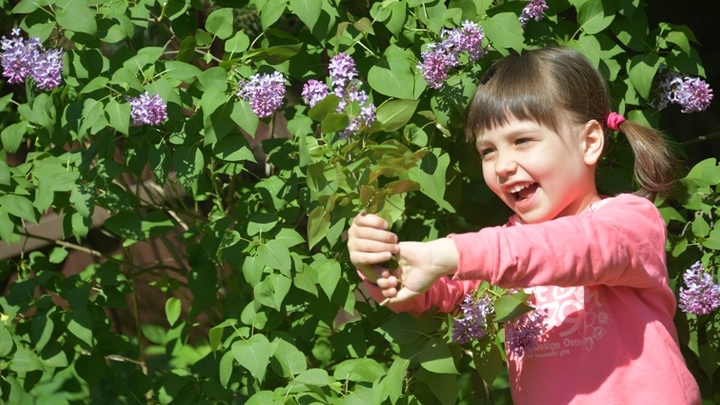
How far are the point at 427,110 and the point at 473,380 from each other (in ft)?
2.91

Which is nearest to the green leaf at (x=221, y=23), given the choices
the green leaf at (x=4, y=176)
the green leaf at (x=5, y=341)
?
the green leaf at (x=4, y=176)

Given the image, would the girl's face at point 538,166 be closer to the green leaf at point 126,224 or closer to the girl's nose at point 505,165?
the girl's nose at point 505,165

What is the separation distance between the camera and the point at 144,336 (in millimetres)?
4254

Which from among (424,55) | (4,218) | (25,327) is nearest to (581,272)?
(424,55)

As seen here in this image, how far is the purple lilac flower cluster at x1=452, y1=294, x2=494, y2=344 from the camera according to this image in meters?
2.06

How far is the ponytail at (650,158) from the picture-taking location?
223 cm

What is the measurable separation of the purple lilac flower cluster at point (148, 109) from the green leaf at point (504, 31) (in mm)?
727

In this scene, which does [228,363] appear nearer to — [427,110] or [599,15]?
[427,110]

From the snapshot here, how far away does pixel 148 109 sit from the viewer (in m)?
2.27

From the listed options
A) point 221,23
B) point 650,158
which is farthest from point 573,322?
point 221,23

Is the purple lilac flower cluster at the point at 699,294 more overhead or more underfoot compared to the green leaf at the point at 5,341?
more overhead

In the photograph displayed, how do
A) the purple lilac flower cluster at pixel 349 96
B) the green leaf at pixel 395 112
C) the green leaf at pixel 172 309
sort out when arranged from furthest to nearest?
the green leaf at pixel 172 309, the green leaf at pixel 395 112, the purple lilac flower cluster at pixel 349 96

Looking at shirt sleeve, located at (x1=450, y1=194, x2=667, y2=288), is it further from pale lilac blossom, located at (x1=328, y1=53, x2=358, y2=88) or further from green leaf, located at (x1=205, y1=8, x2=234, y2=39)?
green leaf, located at (x1=205, y1=8, x2=234, y2=39)

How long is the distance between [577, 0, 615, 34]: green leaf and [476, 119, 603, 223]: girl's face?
18.1 inches
